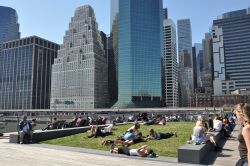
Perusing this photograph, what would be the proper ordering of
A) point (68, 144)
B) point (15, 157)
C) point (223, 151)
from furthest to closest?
point (68, 144)
point (223, 151)
point (15, 157)

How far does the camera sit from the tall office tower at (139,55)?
18462 centimetres

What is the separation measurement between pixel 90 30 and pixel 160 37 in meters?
50.8

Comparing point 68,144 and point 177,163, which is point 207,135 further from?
point 68,144

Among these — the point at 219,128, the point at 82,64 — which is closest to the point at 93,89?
the point at 82,64

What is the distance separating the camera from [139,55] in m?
185

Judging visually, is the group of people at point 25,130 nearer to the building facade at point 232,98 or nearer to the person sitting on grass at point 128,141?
the person sitting on grass at point 128,141

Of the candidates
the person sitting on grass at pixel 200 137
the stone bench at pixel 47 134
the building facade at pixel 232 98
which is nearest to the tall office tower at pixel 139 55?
the building facade at pixel 232 98

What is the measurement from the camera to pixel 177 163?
461 inches

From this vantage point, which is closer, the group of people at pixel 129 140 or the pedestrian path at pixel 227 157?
the pedestrian path at pixel 227 157

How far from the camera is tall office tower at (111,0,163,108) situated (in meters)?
185

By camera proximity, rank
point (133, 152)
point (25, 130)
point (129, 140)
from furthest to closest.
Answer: point (25, 130) < point (129, 140) < point (133, 152)

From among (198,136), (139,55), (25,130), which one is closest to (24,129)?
(25,130)

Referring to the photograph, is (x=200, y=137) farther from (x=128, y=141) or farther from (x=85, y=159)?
(x=85, y=159)

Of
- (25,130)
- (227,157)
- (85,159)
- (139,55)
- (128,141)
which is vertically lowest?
(227,157)
